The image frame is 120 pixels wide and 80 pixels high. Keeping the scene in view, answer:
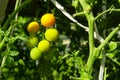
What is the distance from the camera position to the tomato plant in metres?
1.19

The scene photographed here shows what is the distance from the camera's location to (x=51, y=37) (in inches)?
49.4

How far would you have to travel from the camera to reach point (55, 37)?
126 cm

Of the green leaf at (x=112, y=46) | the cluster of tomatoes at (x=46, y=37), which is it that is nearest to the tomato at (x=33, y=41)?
the cluster of tomatoes at (x=46, y=37)

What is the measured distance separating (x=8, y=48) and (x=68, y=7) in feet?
1.49

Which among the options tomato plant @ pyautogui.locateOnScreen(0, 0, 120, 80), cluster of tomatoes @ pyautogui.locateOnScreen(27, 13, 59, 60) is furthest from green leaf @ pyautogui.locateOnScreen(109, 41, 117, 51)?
cluster of tomatoes @ pyautogui.locateOnScreen(27, 13, 59, 60)

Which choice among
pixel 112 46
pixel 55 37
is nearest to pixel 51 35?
pixel 55 37

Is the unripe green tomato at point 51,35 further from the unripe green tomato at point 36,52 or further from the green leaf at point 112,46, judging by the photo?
the green leaf at point 112,46

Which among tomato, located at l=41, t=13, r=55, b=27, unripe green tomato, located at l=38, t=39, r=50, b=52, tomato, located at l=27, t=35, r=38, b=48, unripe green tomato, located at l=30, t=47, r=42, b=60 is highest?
tomato, located at l=41, t=13, r=55, b=27

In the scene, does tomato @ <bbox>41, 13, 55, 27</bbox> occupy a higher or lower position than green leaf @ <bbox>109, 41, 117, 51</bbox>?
higher

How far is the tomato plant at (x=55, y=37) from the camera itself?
46.8 inches

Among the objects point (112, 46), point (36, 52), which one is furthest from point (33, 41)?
point (112, 46)

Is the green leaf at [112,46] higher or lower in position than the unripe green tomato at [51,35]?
lower

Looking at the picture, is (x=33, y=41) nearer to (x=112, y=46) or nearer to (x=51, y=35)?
(x=51, y=35)

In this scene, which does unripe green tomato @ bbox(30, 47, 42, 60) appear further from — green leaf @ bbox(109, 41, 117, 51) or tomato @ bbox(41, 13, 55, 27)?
green leaf @ bbox(109, 41, 117, 51)
